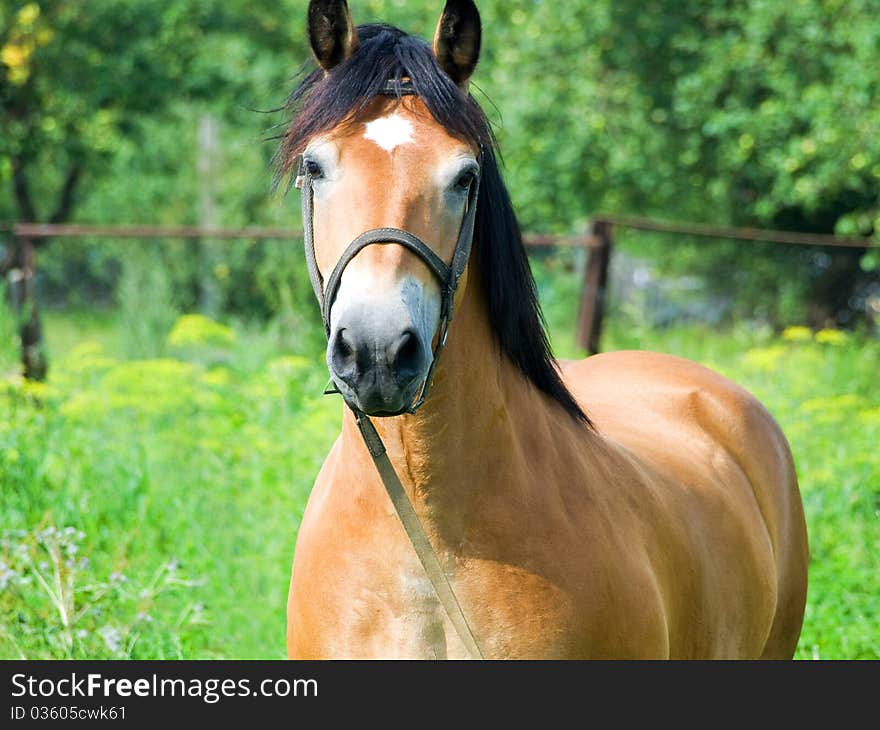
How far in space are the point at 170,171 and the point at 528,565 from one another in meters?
22.4

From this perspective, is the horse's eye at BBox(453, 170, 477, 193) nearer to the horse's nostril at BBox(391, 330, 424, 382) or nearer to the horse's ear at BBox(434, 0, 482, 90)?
the horse's ear at BBox(434, 0, 482, 90)

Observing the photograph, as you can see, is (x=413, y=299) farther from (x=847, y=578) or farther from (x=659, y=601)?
(x=847, y=578)

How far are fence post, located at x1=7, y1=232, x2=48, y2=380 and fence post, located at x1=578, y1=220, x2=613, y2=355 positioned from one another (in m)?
4.16

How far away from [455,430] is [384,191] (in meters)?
0.52

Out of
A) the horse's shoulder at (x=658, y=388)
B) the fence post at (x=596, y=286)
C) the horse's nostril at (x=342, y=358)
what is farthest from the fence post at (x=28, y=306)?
the horse's nostril at (x=342, y=358)

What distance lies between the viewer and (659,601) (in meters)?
2.40

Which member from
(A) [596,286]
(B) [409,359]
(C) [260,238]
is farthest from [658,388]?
(C) [260,238]

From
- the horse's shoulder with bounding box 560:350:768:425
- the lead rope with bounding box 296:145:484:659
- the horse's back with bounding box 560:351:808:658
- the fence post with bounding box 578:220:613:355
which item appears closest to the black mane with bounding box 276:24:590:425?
the lead rope with bounding box 296:145:484:659

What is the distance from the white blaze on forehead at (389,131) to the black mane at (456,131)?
0.19ft

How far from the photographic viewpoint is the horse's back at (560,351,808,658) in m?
3.13

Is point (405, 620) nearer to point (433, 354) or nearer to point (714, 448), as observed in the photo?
point (433, 354)

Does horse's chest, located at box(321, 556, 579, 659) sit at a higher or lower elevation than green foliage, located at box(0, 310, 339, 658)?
higher

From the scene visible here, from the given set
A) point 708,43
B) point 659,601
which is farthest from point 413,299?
point 708,43
